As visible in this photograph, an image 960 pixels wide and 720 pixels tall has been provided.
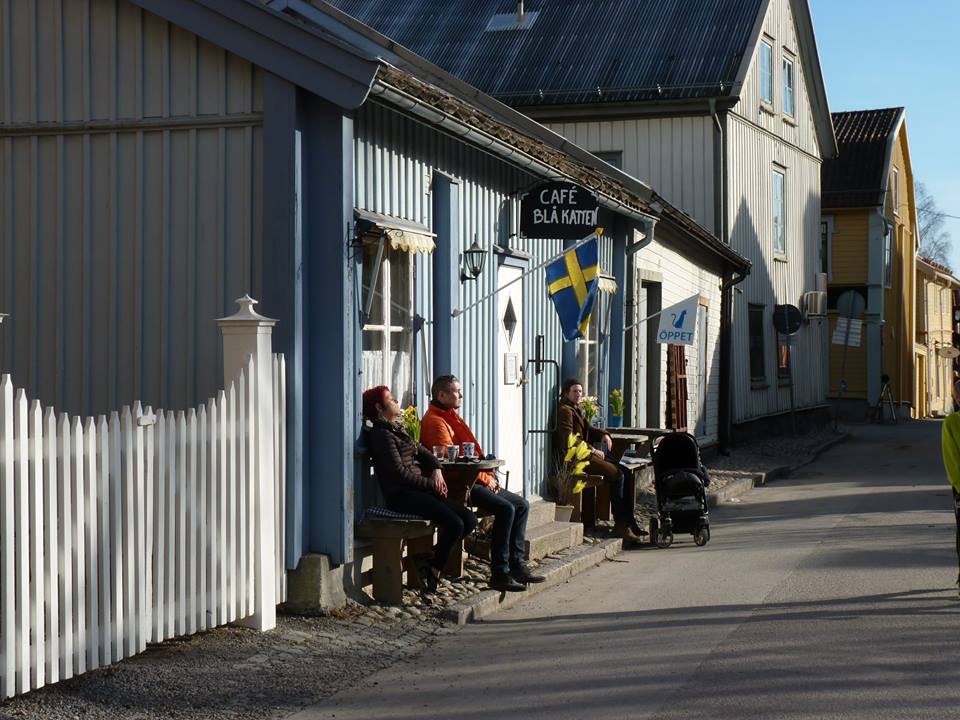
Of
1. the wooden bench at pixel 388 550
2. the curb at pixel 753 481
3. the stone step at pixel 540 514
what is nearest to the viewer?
the wooden bench at pixel 388 550

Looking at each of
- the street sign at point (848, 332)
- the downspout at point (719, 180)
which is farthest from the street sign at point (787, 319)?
the street sign at point (848, 332)

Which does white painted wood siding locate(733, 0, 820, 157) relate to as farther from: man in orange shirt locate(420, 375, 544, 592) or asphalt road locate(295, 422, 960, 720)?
man in orange shirt locate(420, 375, 544, 592)

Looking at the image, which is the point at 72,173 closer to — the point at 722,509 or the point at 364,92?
the point at 364,92

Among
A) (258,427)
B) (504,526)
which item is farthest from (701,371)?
(258,427)

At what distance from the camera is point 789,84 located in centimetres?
2894

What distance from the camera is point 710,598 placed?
993cm

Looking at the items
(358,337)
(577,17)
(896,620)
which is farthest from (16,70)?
(577,17)

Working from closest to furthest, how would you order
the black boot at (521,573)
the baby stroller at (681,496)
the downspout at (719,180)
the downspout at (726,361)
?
1. the black boot at (521,573)
2. the baby stroller at (681,496)
3. the downspout at (726,361)
4. the downspout at (719,180)

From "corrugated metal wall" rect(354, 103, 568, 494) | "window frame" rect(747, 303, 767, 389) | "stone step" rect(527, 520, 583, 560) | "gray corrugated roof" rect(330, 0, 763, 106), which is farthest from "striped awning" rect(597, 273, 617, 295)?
"window frame" rect(747, 303, 767, 389)

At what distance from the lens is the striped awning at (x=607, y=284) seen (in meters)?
15.9

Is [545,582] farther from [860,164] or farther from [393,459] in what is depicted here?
[860,164]

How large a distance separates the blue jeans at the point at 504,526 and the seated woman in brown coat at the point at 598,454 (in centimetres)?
313

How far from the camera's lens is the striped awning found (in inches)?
625

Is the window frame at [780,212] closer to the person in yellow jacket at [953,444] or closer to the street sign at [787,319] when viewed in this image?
the street sign at [787,319]
